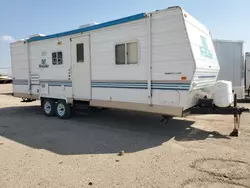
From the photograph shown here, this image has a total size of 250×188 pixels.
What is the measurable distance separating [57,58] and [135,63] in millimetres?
3690

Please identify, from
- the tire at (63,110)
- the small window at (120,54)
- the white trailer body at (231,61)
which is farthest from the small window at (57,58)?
the white trailer body at (231,61)

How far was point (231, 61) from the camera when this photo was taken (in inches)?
442

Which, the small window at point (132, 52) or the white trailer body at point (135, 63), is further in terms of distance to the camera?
the small window at point (132, 52)

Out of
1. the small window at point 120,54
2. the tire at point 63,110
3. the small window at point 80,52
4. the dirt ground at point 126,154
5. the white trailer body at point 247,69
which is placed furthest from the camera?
the white trailer body at point 247,69

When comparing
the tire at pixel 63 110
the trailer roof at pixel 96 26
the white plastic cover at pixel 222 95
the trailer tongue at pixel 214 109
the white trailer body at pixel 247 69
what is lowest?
the tire at pixel 63 110

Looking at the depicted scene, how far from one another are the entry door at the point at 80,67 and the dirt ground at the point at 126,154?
3.52ft

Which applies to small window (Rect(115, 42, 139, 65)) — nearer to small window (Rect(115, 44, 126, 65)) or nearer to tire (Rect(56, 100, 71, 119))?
small window (Rect(115, 44, 126, 65))

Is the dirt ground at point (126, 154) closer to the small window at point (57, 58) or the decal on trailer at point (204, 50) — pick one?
the decal on trailer at point (204, 50)

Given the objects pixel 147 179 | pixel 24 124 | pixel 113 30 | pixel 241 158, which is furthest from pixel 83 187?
pixel 24 124

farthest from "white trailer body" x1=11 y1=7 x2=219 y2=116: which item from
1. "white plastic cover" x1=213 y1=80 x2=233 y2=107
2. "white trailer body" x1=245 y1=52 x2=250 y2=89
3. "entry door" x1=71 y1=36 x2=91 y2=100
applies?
"white trailer body" x1=245 y1=52 x2=250 y2=89

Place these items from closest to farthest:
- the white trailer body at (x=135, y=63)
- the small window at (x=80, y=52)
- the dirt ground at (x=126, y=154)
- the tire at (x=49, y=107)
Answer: the dirt ground at (x=126, y=154), the white trailer body at (x=135, y=63), the small window at (x=80, y=52), the tire at (x=49, y=107)

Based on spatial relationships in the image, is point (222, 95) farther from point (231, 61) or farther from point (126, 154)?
point (231, 61)

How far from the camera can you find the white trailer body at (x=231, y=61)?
11.1 metres

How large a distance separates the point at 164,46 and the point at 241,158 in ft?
10.2
